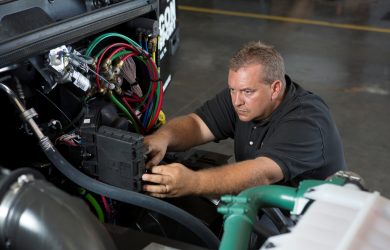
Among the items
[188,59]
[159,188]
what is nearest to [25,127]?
[159,188]

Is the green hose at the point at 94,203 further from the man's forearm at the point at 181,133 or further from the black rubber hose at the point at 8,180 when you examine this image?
the black rubber hose at the point at 8,180

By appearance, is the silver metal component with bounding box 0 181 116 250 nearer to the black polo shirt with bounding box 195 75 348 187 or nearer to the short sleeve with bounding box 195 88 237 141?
the black polo shirt with bounding box 195 75 348 187

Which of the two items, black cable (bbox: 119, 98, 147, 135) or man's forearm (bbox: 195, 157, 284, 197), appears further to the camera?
black cable (bbox: 119, 98, 147, 135)

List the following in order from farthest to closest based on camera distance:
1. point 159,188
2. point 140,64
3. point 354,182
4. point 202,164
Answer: point 140,64 → point 202,164 → point 159,188 → point 354,182

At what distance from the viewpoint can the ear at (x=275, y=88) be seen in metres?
1.66

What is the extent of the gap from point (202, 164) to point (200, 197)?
0.22 metres

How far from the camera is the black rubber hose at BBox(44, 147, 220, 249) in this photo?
1.07 metres

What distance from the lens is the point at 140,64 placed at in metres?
1.76

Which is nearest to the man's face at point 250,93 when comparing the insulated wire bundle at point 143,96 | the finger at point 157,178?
the insulated wire bundle at point 143,96

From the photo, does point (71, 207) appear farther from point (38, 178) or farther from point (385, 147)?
point (385, 147)

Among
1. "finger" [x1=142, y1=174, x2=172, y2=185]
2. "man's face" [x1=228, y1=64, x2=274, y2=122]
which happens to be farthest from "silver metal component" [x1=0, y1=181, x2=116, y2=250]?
"man's face" [x1=228, y1=64, x2=274, y2=122]

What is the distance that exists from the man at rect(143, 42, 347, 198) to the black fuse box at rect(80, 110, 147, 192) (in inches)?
2.9

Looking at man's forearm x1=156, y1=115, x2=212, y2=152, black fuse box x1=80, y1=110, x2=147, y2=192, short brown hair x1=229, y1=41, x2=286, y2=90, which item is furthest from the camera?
man's forearm x1=156, y1=115, x2=212, y2=152

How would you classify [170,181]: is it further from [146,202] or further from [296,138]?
[296,138]
